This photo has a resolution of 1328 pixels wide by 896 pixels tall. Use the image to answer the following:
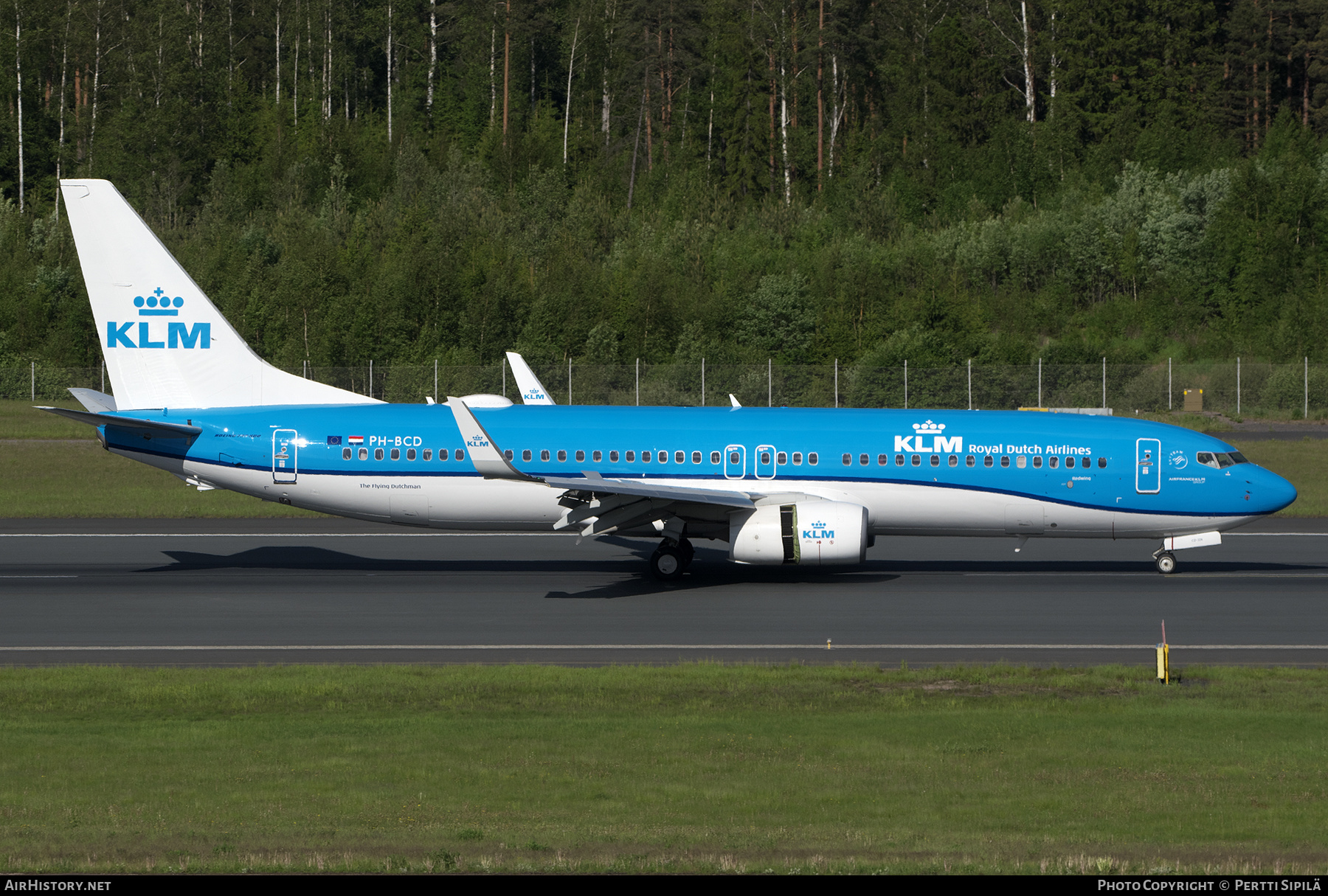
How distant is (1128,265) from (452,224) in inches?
1701

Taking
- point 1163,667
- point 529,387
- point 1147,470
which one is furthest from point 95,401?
point 1147,470

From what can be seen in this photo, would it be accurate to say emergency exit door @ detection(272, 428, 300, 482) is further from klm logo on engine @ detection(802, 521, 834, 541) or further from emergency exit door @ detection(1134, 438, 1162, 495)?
emergency exit door @ detection(1134, 438, 1162, 495)

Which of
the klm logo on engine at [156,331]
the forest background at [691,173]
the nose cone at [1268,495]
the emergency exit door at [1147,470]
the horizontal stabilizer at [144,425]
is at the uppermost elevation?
the forest background at [691,173]

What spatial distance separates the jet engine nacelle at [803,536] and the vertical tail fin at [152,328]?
420 inches

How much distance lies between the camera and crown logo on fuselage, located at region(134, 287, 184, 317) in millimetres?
30141

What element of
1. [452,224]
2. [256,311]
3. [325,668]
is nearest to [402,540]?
[325,668]

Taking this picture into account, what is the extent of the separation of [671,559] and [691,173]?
77407 mm

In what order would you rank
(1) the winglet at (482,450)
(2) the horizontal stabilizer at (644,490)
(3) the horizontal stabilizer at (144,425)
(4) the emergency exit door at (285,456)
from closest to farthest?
(1) the winglet at (482,450), (2) the horizontal stabilizer at (644,490), (3) the horizontal stabilizer at (144,425), (4) the emergency exit door at (285,456)

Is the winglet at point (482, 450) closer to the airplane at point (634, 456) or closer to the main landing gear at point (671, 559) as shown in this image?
the airplane at point (634, 456)

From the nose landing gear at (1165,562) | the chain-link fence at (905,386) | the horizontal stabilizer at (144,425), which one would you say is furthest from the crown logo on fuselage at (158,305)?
the chain-link fence at (905,386)

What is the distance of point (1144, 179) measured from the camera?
8925 centimetres

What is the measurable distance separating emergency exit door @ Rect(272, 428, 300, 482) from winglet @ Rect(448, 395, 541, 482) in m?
4.00

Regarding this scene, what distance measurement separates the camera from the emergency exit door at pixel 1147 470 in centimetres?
2877

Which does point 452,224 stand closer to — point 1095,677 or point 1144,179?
point 1144,179
